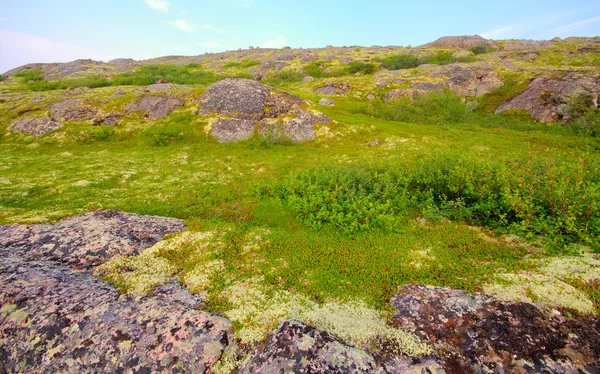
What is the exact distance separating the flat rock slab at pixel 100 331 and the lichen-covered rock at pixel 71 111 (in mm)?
37786

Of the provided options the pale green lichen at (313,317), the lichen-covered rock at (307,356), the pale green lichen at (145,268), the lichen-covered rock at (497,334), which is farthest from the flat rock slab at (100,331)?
the lichen-covered rock at (497,334)

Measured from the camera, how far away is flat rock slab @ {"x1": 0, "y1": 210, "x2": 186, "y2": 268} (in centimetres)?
1170

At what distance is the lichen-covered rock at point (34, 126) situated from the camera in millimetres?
36156

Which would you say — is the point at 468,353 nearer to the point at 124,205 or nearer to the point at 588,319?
the point at 588,319

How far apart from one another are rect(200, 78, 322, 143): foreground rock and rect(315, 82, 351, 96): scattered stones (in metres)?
24.1

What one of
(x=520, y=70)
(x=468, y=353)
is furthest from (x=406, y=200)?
(x=520, y=70)

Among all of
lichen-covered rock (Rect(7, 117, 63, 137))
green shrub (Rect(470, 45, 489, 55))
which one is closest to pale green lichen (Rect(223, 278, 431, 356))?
lichen-covered rock (Rect(7, 117, 63, 137))

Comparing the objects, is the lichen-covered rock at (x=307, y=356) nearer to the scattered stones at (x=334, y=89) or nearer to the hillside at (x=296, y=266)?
the hillside at (x=296, y=266)

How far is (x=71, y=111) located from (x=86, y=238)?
122ft

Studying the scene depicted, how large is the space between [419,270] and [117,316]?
10.2 metres

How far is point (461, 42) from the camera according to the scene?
431 ft

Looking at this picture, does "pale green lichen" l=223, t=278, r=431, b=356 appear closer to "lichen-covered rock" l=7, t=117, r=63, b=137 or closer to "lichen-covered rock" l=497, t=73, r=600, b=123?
"lichen-covered rock" l=7, t=117, r=63, b=137

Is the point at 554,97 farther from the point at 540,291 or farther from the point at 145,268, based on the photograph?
the point at 145,268

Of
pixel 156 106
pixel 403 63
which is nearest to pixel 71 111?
pixel 156 106
